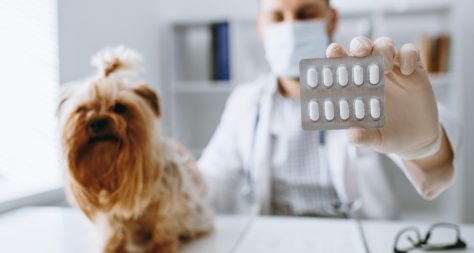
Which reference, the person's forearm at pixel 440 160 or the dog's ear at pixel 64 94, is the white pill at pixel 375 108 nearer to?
the person's forearm at pixel 440 160

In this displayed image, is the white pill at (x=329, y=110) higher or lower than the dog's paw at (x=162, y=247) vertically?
higher

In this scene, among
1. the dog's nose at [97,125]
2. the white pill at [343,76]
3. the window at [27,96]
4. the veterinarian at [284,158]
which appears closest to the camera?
the white pill at [343,76]

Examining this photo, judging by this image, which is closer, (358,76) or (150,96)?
(358,76)

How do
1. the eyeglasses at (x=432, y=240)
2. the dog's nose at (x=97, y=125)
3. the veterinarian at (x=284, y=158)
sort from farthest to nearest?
1. the veterinarian at (x=284, y=158)
2. the eyeglasses at (x=432, y=240)
3. the dog's nose at (x=97, y=125)

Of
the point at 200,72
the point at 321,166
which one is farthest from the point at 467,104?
the point at 200,72

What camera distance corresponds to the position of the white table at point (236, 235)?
2.58ft

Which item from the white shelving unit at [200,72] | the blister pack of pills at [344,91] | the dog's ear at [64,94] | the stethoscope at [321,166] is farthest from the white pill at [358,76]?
the white shelving unit at [200,72]

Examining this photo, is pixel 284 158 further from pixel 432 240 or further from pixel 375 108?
pixel 375 108

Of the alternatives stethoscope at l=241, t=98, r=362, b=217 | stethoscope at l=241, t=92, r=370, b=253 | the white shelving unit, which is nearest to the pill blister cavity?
stethoscope at l=241, t=92, r=370, b=253

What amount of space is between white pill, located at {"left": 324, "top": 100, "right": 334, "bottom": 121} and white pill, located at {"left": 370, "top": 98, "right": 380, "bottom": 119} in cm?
4

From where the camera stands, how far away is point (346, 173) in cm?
125

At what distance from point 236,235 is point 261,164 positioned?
0.43 m

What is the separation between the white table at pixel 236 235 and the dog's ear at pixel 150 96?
0.82 ft

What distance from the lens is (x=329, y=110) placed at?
384 millimetres
